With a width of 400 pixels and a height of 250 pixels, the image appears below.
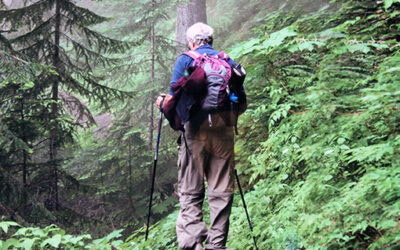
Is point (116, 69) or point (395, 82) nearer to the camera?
point (395, 82)

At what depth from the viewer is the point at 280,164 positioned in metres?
4.38

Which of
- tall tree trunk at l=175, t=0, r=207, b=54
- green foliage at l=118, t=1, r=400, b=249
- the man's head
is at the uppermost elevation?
tall tree trunk at l=175, t=0, r=207, b=54

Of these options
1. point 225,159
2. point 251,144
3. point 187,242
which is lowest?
point 251,144

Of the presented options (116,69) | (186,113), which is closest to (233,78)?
(186,113)

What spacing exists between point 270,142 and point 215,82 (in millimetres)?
1693

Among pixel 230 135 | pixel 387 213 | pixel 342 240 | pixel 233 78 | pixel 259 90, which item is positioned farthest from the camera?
pixel 259 90

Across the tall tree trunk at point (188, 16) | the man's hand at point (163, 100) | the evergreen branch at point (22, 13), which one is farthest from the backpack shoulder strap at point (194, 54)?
the tall tree trunk at point (188, 16)

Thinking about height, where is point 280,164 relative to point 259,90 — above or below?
below

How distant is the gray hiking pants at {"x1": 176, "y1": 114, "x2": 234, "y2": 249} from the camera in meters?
3.42

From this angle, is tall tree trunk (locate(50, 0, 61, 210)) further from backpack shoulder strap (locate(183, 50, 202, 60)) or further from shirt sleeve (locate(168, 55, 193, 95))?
backpack shoulder strap (locate(183, 50, 202, 60))

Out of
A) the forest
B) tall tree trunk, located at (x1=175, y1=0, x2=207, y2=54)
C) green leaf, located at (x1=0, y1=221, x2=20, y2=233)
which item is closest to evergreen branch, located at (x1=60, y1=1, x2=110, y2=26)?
the forest

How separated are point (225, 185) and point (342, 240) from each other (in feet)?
3.93

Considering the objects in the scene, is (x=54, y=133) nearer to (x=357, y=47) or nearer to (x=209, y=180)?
(x=209, y=180)

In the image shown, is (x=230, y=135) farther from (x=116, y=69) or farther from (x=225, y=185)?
(x=116, y=69)
